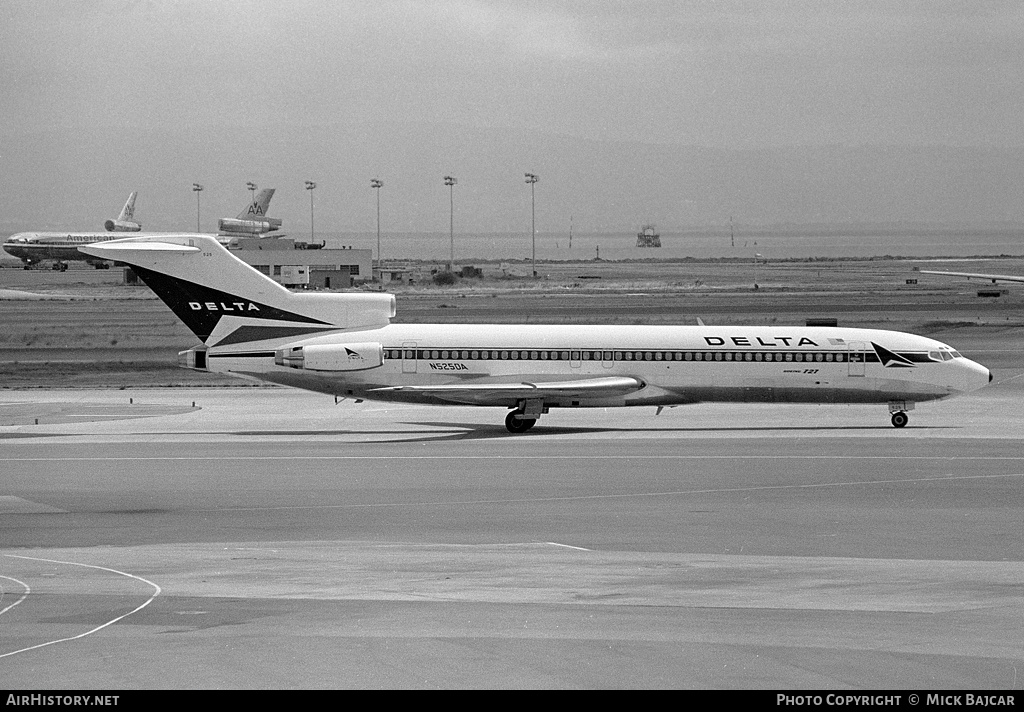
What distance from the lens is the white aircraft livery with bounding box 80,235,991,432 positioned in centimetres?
4022

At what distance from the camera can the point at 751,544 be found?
22.8 metres

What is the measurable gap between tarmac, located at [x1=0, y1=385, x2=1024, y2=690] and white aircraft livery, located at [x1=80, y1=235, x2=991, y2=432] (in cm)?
135

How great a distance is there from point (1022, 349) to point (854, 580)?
5034 cm

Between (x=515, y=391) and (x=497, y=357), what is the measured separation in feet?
4.41

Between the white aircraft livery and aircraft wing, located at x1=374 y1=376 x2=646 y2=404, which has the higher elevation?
the white aircraft livery

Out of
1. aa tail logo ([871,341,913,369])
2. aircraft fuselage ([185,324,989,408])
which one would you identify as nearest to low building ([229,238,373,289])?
aircraft fuselage ([185,324,989,408])

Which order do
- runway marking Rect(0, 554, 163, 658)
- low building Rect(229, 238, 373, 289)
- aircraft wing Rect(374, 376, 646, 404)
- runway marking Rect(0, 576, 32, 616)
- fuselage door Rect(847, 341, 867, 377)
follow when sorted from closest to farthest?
runway marking Rect(0, 554, 163, 658) → runway marking Rect(0, 576, 32, 616) → aircraft wing Rect(374, 376, 646, 404) → fuselage door Rect(847, 341, 867, 377) → low building Rect(229, 238, 373, 289)

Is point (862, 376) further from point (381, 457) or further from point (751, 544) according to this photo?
point (751, 544)

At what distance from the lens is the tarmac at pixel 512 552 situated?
45.5ft

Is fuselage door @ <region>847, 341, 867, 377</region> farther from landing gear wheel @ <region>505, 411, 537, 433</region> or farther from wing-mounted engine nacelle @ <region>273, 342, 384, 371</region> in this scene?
wing-mounted engine nacelle @ <region>273, 342, 384, 371</region>

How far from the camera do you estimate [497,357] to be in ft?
133

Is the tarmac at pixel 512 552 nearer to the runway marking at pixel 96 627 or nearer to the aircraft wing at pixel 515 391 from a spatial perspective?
the runway marking at pixel 96 627

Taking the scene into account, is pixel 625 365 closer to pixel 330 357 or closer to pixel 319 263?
pixel 330 357

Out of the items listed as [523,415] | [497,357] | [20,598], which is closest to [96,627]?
[20,598]
